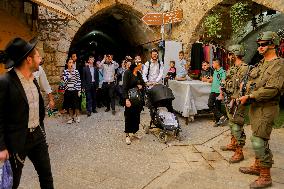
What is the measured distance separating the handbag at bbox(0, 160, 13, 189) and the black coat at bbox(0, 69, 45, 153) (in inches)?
6.0

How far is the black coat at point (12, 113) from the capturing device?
105 inches

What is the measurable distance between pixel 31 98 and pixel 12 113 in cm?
26

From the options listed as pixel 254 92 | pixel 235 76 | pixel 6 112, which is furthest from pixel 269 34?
pixel 6 112

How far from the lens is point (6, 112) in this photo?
2.70 m

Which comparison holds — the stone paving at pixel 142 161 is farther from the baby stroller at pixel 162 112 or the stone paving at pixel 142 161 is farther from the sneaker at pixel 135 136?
the baby stroller at pixel 162 112

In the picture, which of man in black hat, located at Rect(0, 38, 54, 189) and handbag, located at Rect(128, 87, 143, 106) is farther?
handbag, located at Rect(128, 87, 143, 106)

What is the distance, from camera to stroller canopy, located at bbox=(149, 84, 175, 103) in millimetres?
6395

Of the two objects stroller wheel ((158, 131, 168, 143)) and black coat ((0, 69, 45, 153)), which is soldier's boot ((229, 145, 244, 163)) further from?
black coat ((0, 69, 45, 153))

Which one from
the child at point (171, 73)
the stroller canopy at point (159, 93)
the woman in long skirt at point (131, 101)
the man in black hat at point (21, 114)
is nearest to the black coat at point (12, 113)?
the man in black hat at point (21, 114)

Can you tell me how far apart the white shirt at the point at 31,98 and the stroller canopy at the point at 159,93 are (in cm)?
365

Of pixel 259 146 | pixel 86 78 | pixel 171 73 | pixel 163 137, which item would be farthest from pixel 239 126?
pixel 86 78

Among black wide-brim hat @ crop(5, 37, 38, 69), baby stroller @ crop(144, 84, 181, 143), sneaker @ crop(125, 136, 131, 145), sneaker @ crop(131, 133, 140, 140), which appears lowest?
sneaker @ crop(131, 133, 140, 140)

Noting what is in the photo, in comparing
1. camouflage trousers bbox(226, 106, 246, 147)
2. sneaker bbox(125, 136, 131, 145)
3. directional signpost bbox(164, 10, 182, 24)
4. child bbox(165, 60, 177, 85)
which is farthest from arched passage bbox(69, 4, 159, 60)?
camouflage trousers bbox(226, 106, 246, 147)

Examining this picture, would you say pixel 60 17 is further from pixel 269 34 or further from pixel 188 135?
pixel 269 34
